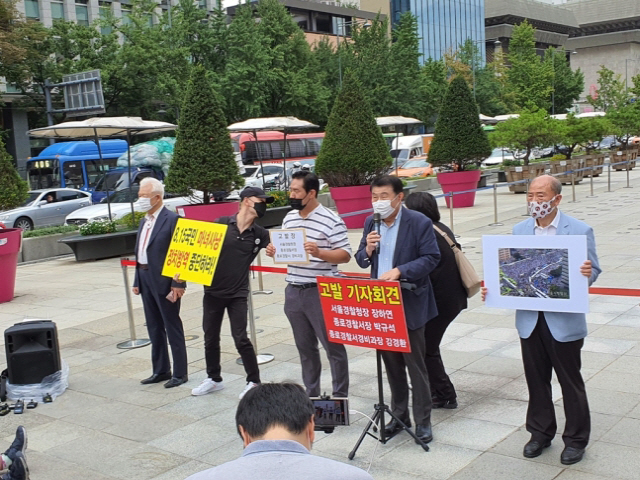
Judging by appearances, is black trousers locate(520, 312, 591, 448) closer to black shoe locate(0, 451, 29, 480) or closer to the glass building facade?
black shoe locate(0, 451, 29, 480)

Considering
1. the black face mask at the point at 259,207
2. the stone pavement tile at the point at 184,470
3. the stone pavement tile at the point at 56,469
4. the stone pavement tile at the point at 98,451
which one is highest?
the black face mask at the point at 259,207

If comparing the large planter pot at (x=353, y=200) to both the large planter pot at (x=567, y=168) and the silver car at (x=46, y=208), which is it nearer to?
the silver car at (x=46, y=208)

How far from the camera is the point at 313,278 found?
6.01 m

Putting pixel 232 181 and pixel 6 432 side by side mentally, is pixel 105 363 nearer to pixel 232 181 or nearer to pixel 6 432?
pixel 6 432

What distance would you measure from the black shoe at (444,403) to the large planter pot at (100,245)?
11636mm

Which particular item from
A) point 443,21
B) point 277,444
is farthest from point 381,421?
point 443,21

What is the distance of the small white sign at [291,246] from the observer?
5.98 m

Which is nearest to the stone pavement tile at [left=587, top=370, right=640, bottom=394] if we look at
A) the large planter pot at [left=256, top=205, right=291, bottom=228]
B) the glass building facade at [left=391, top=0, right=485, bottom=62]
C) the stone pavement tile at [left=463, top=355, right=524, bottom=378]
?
the stone pavement tile at [left=463, top=355, right=524, bottom=378]

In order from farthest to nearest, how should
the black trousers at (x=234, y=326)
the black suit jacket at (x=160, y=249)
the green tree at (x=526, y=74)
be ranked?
the green tree at (x=526, y=74)
the black suit jacket at (x=160, y=249)
the black trousers at (x=234, y=326)

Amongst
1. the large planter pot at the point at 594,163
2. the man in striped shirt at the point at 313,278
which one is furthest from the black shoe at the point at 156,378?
the large planter pot at the point at 594,163

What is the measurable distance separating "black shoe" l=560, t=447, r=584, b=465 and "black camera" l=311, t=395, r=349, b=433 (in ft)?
5.14

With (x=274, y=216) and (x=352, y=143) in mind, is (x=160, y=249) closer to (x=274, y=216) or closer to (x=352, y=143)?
(x=352, y=143)

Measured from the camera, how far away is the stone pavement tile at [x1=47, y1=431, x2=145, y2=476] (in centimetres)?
560

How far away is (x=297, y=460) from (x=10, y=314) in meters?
10.2
